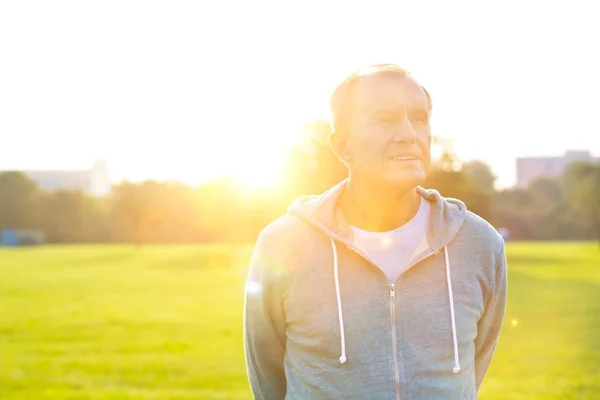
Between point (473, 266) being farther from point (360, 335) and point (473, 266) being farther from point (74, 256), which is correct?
point (74, 256)

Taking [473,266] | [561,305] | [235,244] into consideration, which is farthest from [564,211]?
[473,266]

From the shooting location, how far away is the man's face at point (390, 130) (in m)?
2.91

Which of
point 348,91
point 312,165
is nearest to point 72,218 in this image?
point 312,165

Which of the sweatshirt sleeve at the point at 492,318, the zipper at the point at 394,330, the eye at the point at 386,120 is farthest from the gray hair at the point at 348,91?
the sweatshirt sleeve at the point at 492,318

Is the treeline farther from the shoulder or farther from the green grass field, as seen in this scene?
the shoulder

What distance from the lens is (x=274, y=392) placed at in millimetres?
3355

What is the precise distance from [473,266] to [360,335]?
1.77 ft

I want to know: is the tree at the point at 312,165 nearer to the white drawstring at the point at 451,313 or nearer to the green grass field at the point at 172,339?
the green grass field at the point at 172,339

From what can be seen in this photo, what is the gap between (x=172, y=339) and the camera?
621 inches

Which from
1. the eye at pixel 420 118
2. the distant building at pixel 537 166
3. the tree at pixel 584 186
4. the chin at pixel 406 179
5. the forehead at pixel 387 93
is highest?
the forehead at pixel 387 93

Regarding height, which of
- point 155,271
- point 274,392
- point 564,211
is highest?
point 274,392

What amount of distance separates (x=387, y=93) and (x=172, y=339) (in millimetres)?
13548

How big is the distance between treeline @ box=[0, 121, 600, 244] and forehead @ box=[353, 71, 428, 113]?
42.1 meters

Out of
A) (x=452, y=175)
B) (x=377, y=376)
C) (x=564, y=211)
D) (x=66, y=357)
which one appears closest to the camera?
(x=377, y=376)
